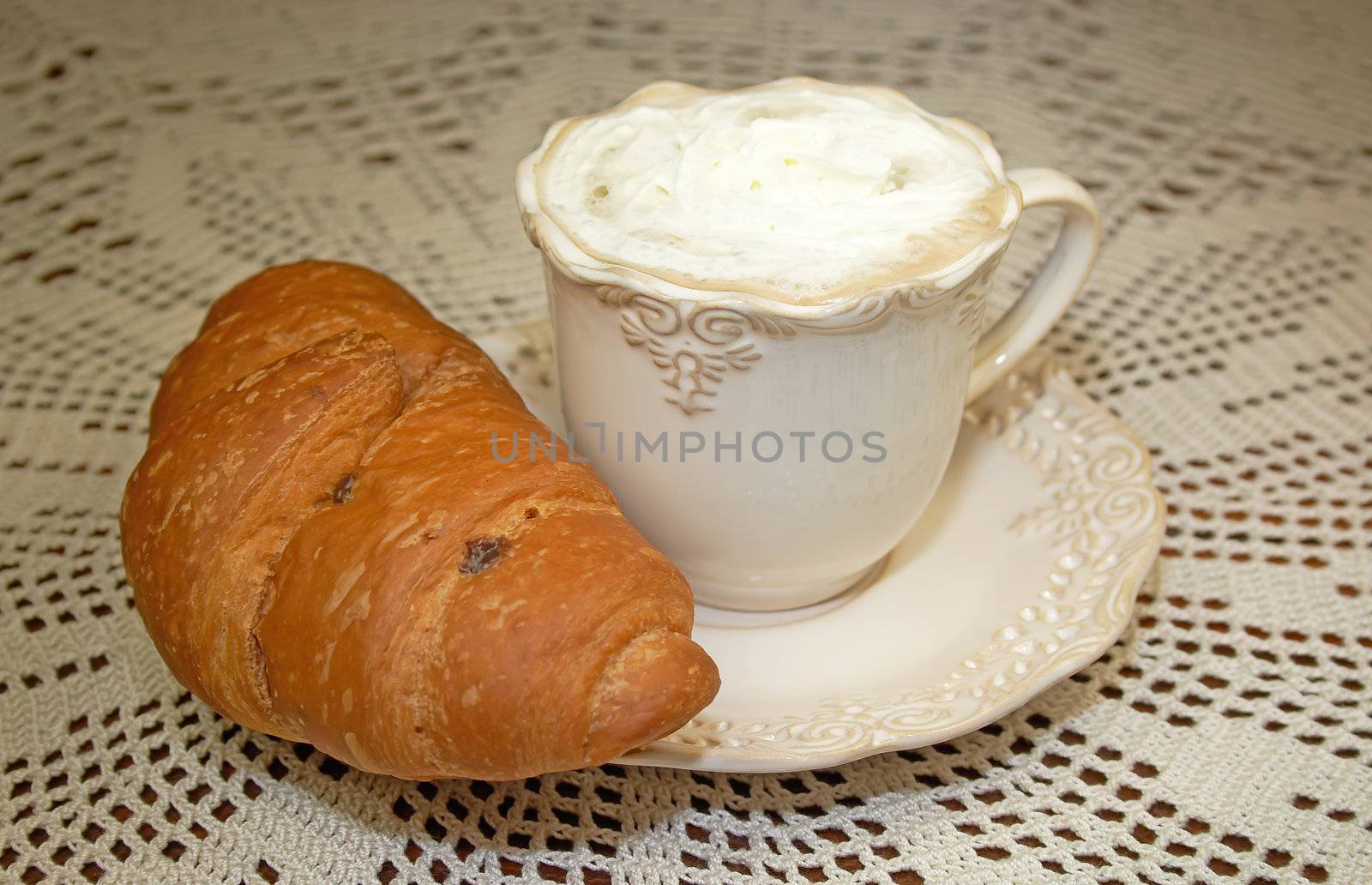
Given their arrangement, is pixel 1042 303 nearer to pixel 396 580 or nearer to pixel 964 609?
pixel 964 609

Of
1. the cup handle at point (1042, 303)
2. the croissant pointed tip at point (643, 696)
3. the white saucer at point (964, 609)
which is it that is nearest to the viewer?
the croissant pointed tip at point (643, 696)

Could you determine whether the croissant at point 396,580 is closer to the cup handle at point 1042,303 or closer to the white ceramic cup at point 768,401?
the white ceramic cup at point 768,401

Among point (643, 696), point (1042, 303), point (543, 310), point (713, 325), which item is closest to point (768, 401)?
point (713, 325)

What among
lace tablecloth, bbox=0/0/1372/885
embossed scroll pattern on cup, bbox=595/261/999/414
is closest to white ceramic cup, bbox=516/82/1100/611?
embossed scroll pattern on cup, bbox=595/261/999/414

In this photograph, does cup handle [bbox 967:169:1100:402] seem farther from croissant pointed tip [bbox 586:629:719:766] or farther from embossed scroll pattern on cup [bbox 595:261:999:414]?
croissant pointed tip [bbox 586:629:719:766]

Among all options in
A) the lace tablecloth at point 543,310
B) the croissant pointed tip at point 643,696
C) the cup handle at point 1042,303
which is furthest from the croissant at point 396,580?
the cup handle at point 1042,303

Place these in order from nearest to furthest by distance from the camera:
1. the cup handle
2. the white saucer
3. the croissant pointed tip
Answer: the croissant pointed tip < the white saucer < the cup handle
